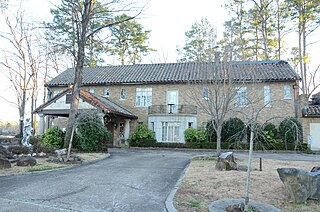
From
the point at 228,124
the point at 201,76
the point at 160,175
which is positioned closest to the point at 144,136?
the point at 228,124

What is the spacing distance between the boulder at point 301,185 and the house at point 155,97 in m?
15.8

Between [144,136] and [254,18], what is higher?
[254,18]

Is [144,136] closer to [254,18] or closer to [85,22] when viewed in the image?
[85,22]

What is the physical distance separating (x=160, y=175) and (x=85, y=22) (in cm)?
1178

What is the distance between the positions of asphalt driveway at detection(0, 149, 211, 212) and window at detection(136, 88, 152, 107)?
681 inches

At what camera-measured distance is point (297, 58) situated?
30.8 meters

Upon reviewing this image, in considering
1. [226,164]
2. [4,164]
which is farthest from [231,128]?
[4,164]

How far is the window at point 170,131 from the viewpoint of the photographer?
83.0 feet

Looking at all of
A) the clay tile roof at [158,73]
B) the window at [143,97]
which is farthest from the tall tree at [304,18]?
the window at [143,97]

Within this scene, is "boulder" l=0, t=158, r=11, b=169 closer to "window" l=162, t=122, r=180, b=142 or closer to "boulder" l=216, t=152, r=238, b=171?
"boulder" l=216, t=152, r=238, b=171

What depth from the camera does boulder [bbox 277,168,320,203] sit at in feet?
19.4

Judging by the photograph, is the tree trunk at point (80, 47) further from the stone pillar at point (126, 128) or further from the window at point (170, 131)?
the window at point (170, 131)

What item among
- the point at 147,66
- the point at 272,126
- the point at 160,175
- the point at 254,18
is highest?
the point at 254,18

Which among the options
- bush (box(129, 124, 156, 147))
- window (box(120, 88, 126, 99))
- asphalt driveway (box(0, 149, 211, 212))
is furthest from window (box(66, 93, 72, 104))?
asphalt driveway (box(0, 149, 211, 212))
